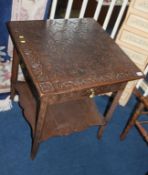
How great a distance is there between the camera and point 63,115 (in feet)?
5.36

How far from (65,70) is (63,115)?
0.45 meters

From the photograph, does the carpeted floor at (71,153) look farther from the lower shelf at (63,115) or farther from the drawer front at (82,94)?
the drawer front at (82,94)

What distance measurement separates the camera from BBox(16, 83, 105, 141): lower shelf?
5.05 ft

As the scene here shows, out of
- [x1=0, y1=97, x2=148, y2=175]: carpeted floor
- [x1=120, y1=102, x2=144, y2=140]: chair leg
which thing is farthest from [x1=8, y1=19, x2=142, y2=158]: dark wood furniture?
[x1=120, y1=102, x2=144, y2=140]: chair leg

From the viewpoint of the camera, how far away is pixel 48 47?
139 centimetres

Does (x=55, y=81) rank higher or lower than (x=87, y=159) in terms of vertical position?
higher

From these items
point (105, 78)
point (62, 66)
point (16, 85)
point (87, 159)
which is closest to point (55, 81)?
point (62, 66)

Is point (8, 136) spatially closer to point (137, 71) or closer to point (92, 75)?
point (92, 75)

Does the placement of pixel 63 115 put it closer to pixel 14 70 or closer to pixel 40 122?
pixel 40 122

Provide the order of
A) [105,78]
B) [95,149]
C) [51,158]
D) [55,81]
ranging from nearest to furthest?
[55,81] < [105,78] < [51,158] < [95,149]

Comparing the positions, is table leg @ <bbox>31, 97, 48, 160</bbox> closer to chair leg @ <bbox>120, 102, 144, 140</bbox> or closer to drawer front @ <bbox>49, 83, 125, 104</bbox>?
drawer front @ <bbox>49, 83, 125, 104</bbox>

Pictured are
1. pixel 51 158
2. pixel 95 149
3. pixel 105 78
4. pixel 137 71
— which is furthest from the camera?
pixel 95 149

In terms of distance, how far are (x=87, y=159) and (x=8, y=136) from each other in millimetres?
555

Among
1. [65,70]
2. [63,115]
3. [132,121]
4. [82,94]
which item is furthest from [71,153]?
[65,70]
